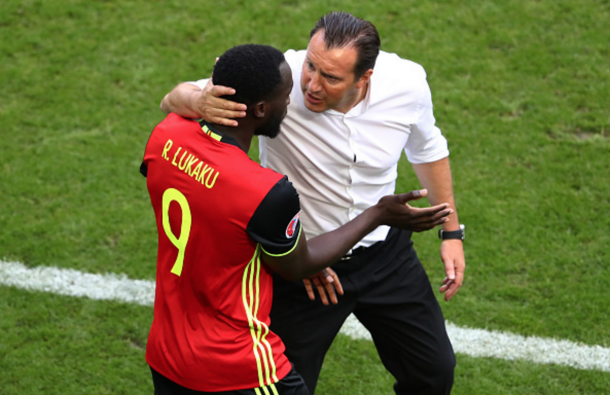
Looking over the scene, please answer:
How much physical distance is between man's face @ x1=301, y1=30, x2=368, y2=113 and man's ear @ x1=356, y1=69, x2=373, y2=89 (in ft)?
0.18

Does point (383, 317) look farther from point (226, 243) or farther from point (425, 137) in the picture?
point (226, 243)

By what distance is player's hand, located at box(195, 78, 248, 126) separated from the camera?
2.91m

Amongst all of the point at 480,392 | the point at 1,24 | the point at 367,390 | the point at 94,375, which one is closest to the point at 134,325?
the point at 94,375

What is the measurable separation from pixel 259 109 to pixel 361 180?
0.90 m

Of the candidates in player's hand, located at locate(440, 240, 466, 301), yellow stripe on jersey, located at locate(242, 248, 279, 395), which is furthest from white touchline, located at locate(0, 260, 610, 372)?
yellow stripe on jersey, located at locate(242, 248, 279, 395)

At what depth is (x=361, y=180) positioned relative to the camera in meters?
3.73

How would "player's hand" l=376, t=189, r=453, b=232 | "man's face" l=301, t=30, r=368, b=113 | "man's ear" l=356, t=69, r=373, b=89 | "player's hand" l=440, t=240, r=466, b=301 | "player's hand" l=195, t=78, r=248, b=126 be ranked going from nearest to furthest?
"player's hand" l=195, t=78, r=248, b=126 < "player's hand" l=376, t=189, r=453, b=232 < "man's face" l=301, t=30, r=368, b=113 < "man's ear" l=356, t=69, r=373, b=89 < "player's hand" l=440, t=240, r=466, b=301

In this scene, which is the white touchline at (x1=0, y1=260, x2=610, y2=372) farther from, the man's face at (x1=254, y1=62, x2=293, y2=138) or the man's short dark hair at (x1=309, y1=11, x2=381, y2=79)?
the man's face at (x1=254, y1=62, x2=293, y2=138)

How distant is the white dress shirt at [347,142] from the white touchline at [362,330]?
5.26ft

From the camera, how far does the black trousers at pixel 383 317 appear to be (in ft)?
12.4

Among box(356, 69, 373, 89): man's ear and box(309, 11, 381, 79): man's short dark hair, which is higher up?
box(309, 11, 381, 79): man's short dark hair

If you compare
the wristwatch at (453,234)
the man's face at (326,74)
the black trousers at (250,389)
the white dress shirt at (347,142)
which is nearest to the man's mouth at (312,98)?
the man's face at (326,74)

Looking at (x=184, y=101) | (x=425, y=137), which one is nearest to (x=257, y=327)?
(x=184, y=101)

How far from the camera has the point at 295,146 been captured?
3660mm
